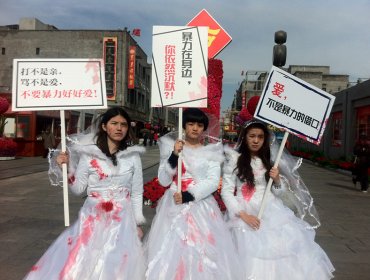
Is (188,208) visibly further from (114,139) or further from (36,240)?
(36,240)

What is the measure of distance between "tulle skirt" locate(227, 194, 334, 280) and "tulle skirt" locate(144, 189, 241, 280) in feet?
0.38

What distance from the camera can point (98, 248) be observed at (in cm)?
318

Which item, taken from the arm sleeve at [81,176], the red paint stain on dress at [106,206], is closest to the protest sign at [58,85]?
the arm sleeve at [81,176]

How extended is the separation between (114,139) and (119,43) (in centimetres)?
3543

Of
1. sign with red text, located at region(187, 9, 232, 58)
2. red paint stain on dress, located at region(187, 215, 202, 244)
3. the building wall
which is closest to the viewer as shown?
red paint stain on dress, located at region(187, 215, 202, 244)

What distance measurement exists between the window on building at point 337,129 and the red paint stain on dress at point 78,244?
72.3 ft

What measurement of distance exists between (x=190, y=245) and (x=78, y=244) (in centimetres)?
87

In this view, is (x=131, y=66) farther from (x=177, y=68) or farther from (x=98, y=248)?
(x=98, y=248)

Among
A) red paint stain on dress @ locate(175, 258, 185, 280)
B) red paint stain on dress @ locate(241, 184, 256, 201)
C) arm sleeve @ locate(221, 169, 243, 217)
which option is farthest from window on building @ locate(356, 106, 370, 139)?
red paint stain on dress @ locate(175, 258, 185, 280)

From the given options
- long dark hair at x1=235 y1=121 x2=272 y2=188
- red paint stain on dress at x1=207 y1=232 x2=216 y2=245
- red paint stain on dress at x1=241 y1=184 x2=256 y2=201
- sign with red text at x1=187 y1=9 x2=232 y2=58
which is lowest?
red paint stain on dress at x1=207 y1=232 x2=216 y2=245

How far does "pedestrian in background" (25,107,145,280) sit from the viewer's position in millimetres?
3141

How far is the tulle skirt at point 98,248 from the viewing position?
3.12 m

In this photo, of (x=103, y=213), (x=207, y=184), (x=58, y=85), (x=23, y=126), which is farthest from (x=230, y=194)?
(x=23, y=126)

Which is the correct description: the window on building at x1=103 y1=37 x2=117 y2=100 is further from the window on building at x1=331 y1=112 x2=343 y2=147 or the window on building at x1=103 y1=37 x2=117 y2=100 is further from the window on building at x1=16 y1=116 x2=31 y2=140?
the window on building at x1=331 y1=112 x2=343 y2=147
